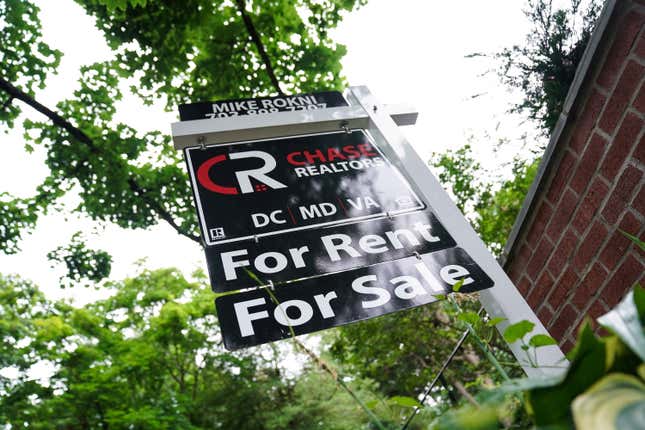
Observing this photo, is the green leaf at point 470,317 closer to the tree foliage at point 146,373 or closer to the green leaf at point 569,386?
the green leaf at point 569,386

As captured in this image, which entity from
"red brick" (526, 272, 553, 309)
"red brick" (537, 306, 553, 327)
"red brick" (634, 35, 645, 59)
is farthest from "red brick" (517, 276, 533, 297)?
"red brick" (634, 35, 645, 59)

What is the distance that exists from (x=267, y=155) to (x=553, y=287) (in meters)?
1.74

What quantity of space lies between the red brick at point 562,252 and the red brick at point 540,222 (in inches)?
6.6

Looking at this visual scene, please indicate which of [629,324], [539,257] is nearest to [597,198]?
[539,257]

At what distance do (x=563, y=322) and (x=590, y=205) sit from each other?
0.63 meters

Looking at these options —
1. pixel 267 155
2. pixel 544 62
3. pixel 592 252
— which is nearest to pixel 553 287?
pixel 592 252

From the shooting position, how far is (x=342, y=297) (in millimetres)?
1644

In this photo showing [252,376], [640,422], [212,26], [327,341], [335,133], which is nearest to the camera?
[640,422]

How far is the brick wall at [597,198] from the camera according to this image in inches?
74.3

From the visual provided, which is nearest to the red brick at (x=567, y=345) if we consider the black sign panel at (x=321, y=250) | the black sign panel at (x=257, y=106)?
the black sign panel at (x=321, y=250)

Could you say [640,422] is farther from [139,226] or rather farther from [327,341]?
[327,341]

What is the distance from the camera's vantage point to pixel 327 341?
16922 mm

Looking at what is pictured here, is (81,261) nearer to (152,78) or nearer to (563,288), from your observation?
(152,78)

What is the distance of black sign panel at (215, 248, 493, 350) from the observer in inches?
59.5
